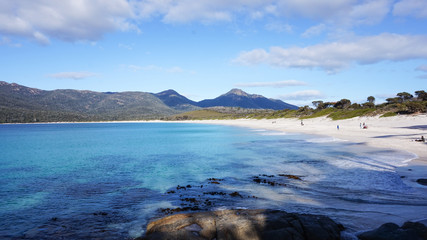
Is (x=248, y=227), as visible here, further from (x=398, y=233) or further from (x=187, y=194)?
(x=187, y=194)

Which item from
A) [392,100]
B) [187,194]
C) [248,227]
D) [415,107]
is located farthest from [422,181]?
[392,100]

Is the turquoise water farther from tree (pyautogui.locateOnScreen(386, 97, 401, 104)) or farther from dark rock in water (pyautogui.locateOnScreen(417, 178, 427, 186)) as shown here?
tree (pyautogui.locateOnScreen(386, 97, 401, 104))

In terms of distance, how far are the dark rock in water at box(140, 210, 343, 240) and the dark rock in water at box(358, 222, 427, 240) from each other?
0.94 meters

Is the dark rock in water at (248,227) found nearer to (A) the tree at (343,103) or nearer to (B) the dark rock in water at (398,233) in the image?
(B) the dark rock in water at (398,233)

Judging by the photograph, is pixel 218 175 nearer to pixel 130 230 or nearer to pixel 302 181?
pixel 302 181

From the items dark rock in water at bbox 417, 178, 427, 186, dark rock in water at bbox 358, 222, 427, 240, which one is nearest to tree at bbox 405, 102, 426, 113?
dark rock in water at bbox 417, 178, 427, 186

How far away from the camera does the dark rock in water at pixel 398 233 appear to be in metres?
6.89

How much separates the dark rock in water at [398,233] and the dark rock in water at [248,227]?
37.1 inches

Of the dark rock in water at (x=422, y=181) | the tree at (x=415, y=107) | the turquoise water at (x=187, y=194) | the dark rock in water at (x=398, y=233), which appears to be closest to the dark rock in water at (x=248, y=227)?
the dark rock in water at (x=398, y=233)

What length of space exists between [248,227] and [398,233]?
13.8 feet

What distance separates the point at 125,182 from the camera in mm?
18422

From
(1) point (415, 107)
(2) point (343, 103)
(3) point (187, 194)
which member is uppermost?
(2) point (343, 103)

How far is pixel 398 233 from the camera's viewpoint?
710 centimetres

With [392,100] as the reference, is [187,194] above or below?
below
